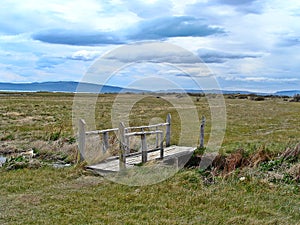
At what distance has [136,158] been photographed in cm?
1396

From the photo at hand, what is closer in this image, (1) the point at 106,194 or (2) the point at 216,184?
(1) the point at 106,194

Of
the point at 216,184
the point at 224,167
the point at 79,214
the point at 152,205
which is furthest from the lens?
the point at 224,167

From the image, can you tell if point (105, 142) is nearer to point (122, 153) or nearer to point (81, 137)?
point (81, 137)

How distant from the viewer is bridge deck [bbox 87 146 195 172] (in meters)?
12.2

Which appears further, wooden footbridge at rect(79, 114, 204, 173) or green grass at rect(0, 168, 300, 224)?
wooden footbridge at rect(79, 114, 204, 173)

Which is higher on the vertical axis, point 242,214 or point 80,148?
point 80,148

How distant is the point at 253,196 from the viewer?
9430mm

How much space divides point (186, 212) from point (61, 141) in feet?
34.5

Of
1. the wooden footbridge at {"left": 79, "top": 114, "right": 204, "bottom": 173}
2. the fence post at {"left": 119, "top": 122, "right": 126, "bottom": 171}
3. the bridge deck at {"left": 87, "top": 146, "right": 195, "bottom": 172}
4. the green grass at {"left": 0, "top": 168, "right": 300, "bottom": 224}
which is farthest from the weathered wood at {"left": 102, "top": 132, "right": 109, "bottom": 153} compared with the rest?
the green grass at {"left": 0, "top": 168, "right": 300, "bottom": 224}

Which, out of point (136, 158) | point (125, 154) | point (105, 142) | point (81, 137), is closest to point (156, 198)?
point (125, 154)

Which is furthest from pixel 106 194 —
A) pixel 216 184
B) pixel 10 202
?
pixel 216 184

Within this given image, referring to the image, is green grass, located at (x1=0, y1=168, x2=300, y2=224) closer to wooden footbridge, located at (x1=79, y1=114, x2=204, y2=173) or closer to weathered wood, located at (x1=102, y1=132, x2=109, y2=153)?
wooden footbridge, located at (x1=79, y1=114, x2=204, y2=173)

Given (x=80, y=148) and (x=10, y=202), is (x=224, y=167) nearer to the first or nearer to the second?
(x=80, y=148)

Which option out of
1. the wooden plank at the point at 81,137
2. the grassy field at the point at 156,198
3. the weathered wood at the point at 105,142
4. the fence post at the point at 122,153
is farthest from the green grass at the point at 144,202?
the weathered wood at the point at 105,142
